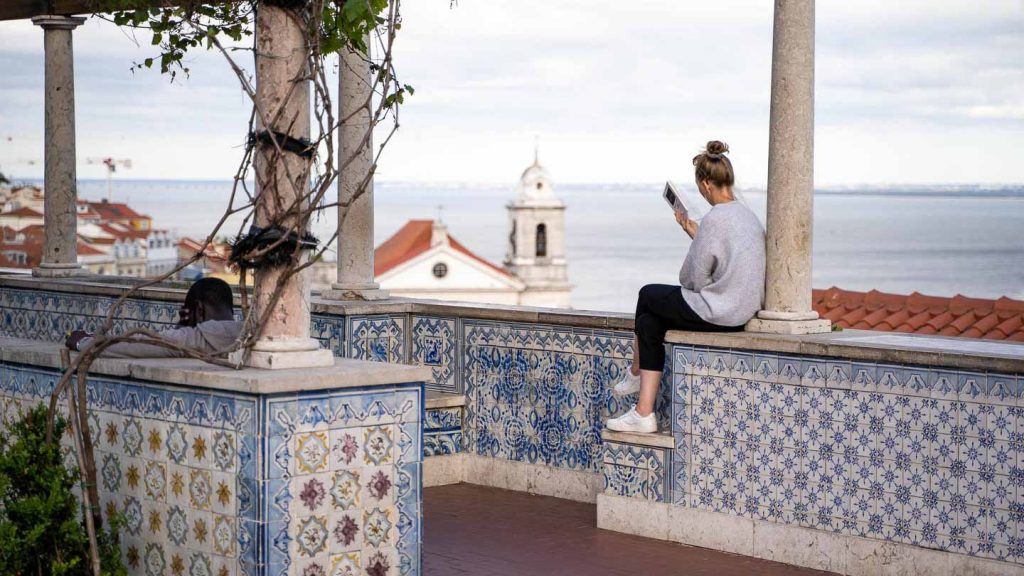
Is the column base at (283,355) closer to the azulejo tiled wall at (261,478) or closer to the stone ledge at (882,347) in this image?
the azulejo tiled wall at (261,478)

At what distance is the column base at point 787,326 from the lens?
7.23 meters

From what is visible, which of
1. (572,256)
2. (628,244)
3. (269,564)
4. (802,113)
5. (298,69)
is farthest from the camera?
(628,244)

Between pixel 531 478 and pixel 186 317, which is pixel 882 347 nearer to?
pixel 531 478

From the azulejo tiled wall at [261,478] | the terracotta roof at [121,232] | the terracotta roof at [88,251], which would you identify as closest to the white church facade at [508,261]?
the terracotta roof at [121,232]

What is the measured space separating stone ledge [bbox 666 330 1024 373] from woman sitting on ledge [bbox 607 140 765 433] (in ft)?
0.29

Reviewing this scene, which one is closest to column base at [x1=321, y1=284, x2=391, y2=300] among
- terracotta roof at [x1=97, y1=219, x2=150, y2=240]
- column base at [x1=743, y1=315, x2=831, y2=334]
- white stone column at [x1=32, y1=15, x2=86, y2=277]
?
column base at [x1=743, y1=315, x2=831, y2=334]

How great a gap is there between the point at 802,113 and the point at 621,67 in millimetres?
125185

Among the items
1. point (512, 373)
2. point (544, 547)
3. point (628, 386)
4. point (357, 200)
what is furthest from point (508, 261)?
point (544, 547)

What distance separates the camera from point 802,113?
726cm

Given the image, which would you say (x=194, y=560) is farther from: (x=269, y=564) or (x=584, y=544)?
(x=584, y=544)

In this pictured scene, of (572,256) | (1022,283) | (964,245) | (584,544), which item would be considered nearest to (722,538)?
(584,544)

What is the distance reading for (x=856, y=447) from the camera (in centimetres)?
680

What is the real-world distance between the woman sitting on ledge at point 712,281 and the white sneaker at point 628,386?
0.24 metres

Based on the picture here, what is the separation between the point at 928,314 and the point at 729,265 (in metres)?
6.67
